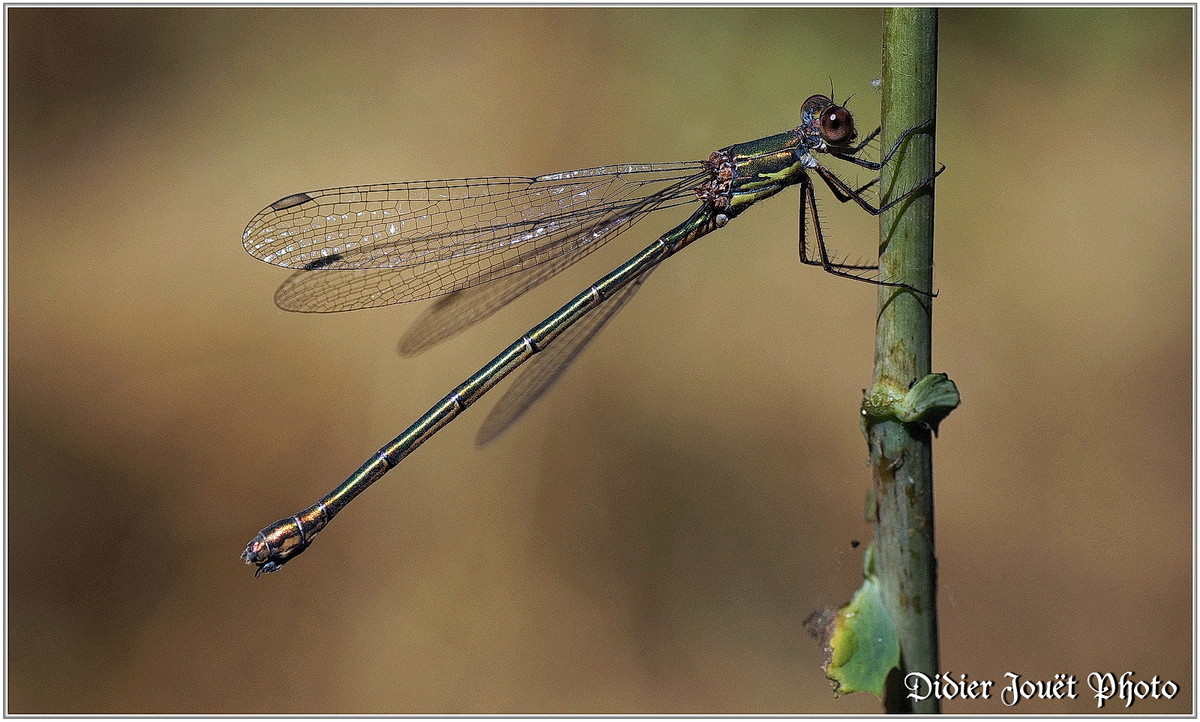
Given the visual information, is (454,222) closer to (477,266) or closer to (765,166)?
(477,266)

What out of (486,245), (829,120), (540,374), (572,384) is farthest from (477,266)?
(829,120)

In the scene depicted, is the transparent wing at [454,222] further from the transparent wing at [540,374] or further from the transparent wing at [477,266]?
the transparent wing at [540,374]

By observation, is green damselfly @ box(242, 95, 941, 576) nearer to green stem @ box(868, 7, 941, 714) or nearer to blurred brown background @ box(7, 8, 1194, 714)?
blurred brown background @ box(7, 8, 1194, 714)

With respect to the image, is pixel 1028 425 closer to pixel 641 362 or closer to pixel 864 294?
pixel 864 294

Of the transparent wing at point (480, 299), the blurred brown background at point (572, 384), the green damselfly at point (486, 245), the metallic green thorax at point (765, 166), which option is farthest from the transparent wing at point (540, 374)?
the blurred brown background at point (572, 384)

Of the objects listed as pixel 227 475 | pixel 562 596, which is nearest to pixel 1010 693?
pixel 562 596

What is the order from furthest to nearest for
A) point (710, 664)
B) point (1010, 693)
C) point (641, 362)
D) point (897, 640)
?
point (641, 362) → point (710, 664) → point (1010, 693) → point (897, 640)

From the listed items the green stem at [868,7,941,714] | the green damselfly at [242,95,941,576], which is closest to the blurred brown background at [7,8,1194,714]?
the green damselfly at [242,95,941,576]
